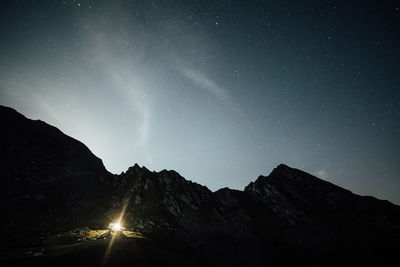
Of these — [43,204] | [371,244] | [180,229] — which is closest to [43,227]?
[43,204]

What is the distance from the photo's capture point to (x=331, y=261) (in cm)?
9881

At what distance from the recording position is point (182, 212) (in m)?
134

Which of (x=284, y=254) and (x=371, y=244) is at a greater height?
(x=371, y=244)

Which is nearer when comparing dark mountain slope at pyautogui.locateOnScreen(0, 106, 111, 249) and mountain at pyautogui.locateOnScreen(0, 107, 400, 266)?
mountain at pyautogui.locateOnScreen(0, 107, 400, 266)

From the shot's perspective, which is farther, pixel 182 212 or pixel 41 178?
pixel 41 178

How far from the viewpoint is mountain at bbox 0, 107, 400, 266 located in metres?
93.2

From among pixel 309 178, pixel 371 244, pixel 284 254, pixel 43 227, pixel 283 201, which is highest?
pixel 309 178

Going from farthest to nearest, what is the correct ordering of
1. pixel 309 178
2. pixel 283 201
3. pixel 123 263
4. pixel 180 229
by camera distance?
pixel 309 178, pixel 283 201, pixel 180 229, pixel 123 263

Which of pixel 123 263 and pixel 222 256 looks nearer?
pixel 123 263

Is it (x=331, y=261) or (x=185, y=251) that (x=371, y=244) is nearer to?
(x=331, y=261)

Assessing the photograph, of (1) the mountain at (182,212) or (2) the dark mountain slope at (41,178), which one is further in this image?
(2) the dark mountain slope at (41,178)

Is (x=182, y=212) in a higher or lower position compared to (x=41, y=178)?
lower

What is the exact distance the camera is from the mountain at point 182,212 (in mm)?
93250

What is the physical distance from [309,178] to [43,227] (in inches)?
8266
